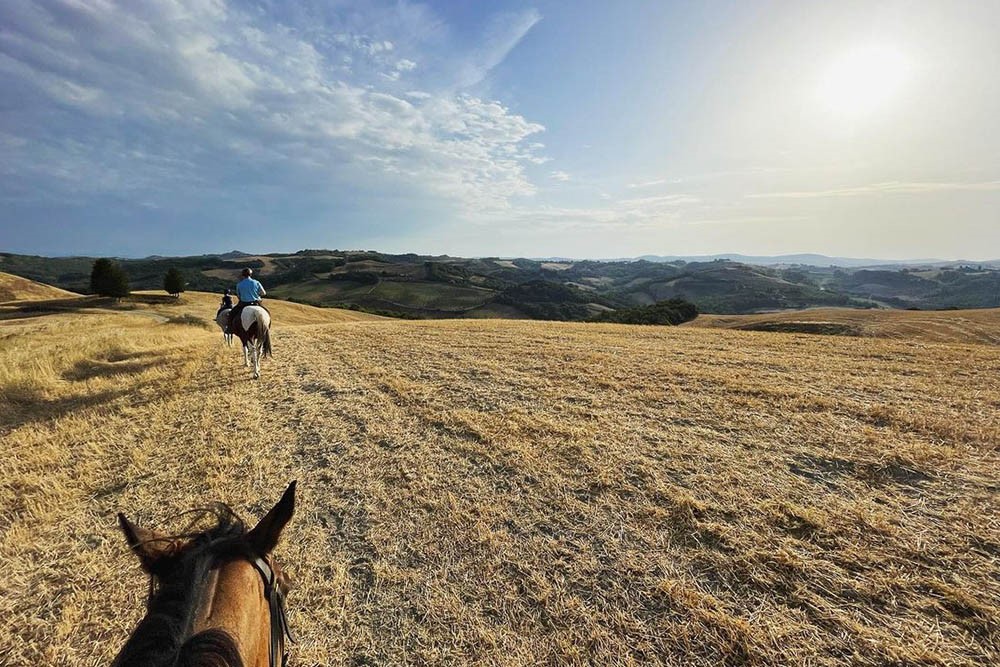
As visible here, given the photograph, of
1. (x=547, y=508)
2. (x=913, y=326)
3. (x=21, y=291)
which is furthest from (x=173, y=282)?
(x=913, y=326)

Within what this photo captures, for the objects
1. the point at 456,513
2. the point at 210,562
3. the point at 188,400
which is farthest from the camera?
the point at 188,400

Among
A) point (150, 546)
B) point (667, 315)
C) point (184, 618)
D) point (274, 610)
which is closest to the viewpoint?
point (184, 618)

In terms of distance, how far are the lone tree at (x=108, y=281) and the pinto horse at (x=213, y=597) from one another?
71169mm

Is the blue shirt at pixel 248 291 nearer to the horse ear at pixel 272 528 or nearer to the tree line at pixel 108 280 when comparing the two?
the horse ear at pixel 272 528

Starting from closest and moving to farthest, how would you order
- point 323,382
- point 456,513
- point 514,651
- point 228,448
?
point 514,651, point 456,513, point 228,448, point 323,382

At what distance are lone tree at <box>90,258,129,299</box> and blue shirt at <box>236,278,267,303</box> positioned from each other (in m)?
58.1

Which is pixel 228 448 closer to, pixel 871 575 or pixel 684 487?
pixel 684 487

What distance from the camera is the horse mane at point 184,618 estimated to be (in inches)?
58.3

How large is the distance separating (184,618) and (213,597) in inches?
8.1

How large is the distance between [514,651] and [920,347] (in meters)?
21.0

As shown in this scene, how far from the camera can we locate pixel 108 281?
52438 mm

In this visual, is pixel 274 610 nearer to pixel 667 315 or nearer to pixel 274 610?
pixel 274 610

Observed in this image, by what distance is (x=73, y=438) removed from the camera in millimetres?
7828

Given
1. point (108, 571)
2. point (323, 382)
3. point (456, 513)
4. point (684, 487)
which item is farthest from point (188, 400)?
point (684, 487)
